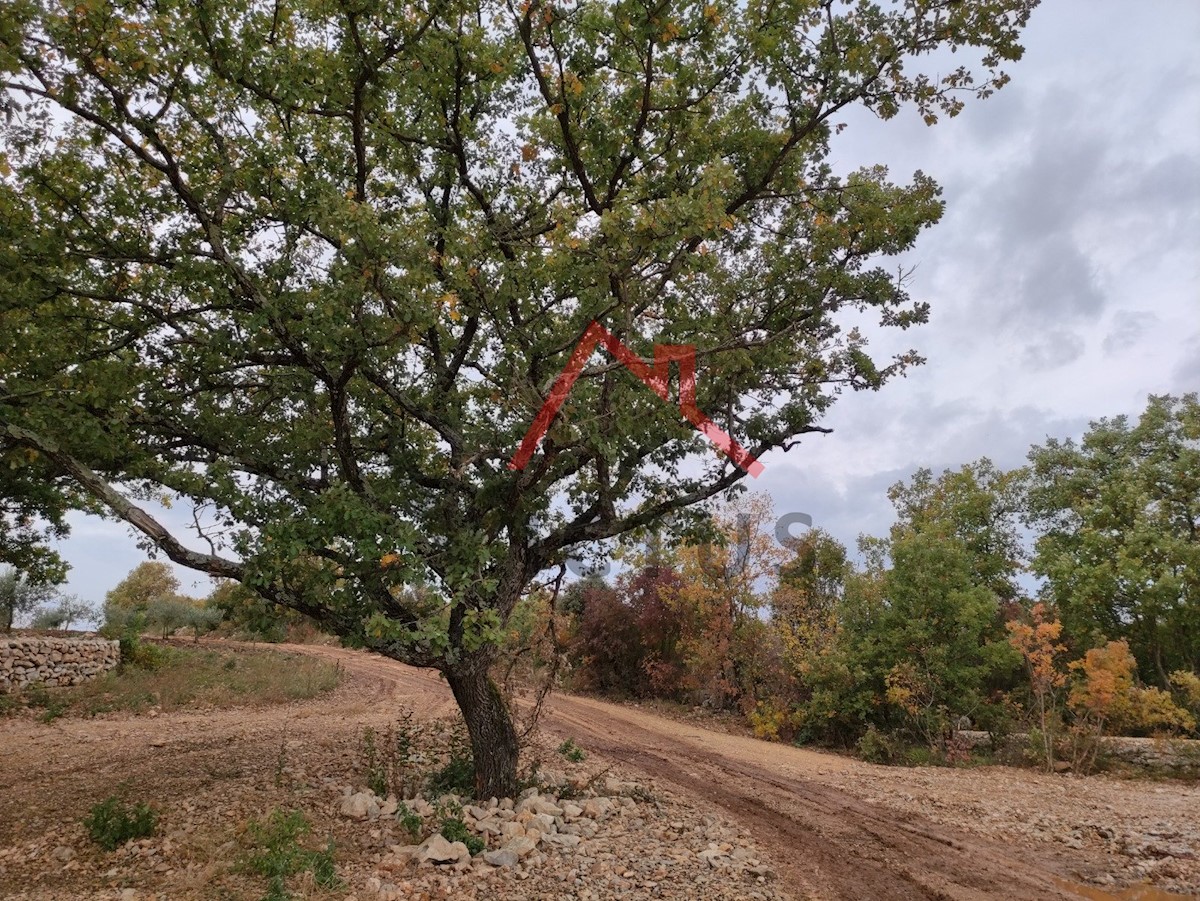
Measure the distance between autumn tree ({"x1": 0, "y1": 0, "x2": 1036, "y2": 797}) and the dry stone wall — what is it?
9036 millimetres

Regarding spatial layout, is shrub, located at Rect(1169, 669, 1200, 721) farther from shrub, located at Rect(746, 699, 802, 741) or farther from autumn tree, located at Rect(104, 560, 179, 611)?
autumn tree, located at Rect(104, 560, 179, 611)

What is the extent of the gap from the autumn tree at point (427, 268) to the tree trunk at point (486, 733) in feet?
0.10

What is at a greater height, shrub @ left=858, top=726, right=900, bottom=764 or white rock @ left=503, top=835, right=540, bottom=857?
white rock @ left=503, top=835, right=540, bottom=857

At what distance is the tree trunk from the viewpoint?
702cm

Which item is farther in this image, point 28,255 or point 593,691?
point 593,691

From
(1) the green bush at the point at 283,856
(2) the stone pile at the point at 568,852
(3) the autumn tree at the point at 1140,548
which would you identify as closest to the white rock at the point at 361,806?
(2) the stone pile at the point at 568,852

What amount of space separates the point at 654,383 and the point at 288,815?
5.46 m

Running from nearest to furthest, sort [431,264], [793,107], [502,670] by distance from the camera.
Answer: [431,264]
[793,107]
[502,670]

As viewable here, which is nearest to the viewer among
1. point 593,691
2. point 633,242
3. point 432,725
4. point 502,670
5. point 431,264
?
point 633,242

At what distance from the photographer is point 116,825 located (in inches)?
224

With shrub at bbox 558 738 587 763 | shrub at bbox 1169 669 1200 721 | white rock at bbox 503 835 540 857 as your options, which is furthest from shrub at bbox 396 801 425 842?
shrub at bbox 1169 669 1200 721

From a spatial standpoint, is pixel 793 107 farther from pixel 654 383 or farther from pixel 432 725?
pixel 432 725

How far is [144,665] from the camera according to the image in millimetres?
16000

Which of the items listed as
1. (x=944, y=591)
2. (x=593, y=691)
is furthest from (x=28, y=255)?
(x=593, y=691)
